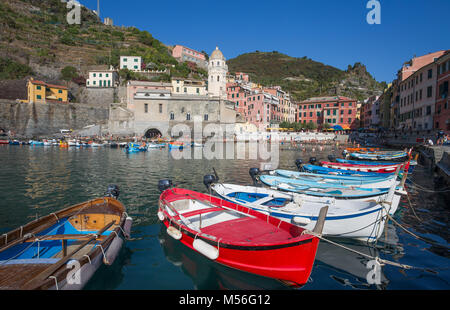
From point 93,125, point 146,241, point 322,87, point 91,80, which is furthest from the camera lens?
point 322,87

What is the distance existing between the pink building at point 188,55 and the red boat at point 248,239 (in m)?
91.6

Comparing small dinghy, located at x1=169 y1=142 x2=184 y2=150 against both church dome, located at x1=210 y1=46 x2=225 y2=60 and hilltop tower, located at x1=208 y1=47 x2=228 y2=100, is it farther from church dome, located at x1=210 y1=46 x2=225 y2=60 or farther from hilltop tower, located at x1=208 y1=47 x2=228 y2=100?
church dome, located at x1=210 y1=46 x2=225 y2=60

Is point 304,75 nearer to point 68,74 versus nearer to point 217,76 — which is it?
point 217,76

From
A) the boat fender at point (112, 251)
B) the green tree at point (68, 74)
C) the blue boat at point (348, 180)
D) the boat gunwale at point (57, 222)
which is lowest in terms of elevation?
the boat fender at point (112, 251)

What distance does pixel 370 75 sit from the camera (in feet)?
414

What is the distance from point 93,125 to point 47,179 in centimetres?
4652

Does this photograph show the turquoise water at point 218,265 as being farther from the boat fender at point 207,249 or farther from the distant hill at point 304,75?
the distant hill at point 304,75

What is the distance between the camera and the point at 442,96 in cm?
2892

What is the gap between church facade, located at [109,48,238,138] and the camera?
56844 mm

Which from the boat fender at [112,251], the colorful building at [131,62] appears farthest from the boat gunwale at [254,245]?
the colorful building at [131,62]

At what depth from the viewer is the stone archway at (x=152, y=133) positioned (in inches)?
2332

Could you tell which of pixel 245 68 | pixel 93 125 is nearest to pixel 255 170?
pixel 93 125

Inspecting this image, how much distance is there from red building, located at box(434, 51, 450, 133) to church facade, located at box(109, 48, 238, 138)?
40.3m
